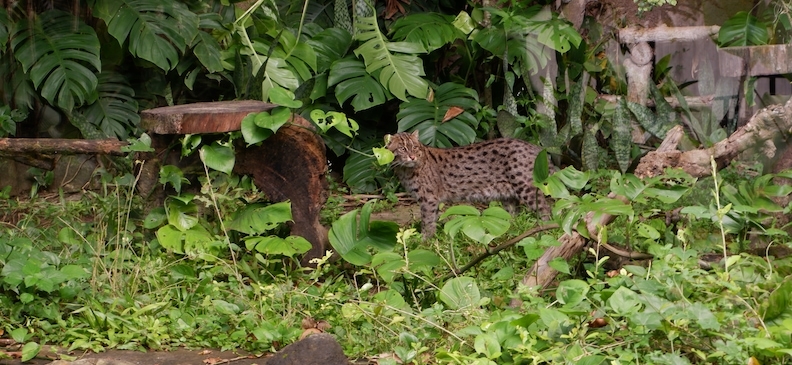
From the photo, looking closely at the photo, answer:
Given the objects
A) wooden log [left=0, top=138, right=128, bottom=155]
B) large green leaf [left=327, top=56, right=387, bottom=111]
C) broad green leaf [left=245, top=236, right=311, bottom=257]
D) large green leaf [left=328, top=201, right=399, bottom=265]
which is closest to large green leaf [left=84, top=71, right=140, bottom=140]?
large green leaf [left=327, top=56, right=387, bottom=111]

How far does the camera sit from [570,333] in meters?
3.86

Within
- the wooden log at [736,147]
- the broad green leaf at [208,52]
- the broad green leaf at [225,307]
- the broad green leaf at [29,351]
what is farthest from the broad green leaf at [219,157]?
the wooden log at [736,147]

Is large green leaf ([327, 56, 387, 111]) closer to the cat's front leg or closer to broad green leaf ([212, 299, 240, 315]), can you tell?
the cat's front leg

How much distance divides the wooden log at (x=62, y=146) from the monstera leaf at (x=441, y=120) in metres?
3.16

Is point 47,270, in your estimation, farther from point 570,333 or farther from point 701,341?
point 701,341

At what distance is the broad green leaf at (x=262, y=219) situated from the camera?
5.89m

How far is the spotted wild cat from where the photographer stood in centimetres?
747

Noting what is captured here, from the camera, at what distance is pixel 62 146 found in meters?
5.92

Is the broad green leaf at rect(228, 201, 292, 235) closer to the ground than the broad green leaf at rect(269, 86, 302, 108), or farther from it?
closer to the ground

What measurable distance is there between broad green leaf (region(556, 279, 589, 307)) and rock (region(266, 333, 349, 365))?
1023mm

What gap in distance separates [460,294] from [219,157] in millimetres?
2030

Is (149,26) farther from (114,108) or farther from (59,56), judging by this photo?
(114,108)

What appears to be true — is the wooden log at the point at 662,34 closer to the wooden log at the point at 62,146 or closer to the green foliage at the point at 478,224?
the green foliage at the point at 478,224

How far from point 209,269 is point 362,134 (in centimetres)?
365
